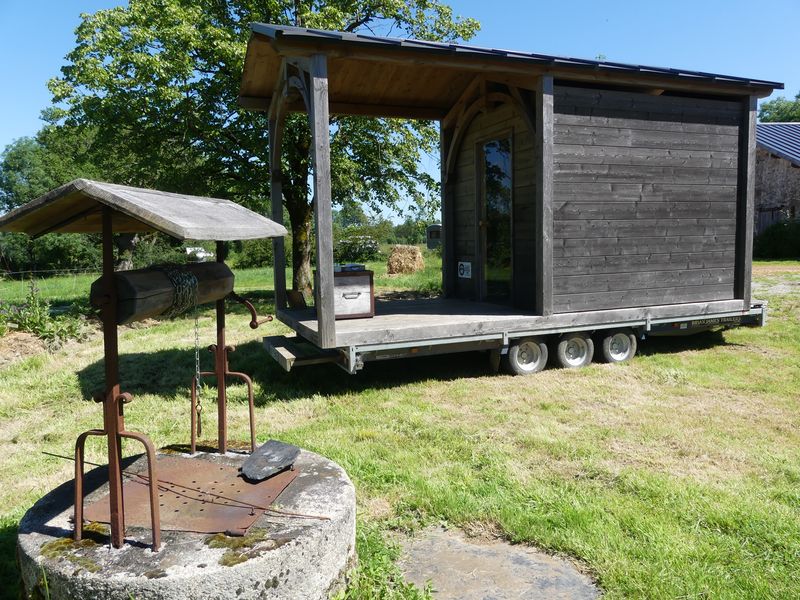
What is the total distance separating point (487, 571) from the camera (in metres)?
3.25

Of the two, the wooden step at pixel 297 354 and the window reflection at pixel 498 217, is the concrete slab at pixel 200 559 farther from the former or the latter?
the window reflection at pixel 498 217

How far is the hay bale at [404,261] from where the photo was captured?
63.7ft

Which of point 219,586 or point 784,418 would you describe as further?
point 784,418

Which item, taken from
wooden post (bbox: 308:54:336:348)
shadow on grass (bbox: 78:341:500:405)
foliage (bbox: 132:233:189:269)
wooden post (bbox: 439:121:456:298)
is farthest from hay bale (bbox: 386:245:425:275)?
wooden post (bbox: 308:54:336:348)

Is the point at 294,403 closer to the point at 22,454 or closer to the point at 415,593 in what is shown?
the point at 22,454

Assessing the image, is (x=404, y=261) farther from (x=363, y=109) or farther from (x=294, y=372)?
(x=294, y=372)

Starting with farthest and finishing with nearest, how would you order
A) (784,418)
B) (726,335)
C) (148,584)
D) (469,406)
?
(726,335) → (469,406) → (784,418) → (148,584)

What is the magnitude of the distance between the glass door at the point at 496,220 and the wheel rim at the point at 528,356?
1.40m

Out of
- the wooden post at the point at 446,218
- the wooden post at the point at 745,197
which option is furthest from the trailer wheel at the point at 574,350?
the wooden post at the point at 446,218

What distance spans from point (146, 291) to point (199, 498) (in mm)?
1127

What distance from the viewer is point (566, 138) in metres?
7.49

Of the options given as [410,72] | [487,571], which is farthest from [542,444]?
[410,72]

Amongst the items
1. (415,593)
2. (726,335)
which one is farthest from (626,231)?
(415,593)

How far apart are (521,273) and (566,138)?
6.23 feet
